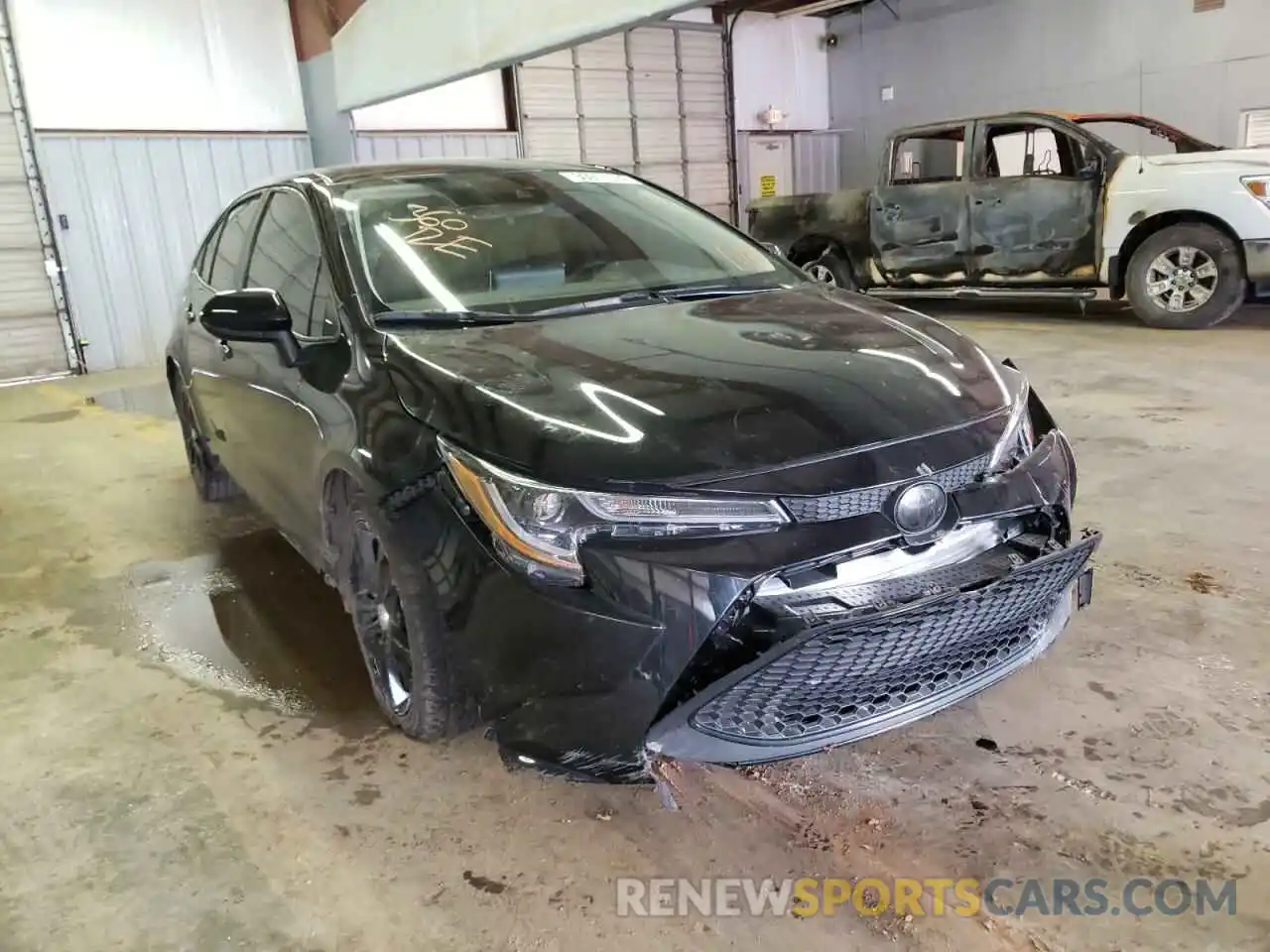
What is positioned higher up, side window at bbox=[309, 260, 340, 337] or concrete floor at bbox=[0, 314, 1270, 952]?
side window at bbox=[309, 260, 340, 337]

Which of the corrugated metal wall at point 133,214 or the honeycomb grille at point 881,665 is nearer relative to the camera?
the honeycomb grille at point 881,665

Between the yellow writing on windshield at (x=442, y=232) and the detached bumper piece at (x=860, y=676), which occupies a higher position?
the yellow writing on windshield at (x=442, y=232)

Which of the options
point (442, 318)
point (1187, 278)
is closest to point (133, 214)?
point (442, 318)

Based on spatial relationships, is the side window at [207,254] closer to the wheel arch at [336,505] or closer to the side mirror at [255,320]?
the side mirror at [255,320]

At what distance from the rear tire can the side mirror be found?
169 cm

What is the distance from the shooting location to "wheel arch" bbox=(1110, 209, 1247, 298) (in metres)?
6.69

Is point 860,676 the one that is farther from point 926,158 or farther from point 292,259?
point 926,158

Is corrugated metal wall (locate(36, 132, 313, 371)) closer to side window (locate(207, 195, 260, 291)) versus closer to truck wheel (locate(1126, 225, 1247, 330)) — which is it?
side window (locate(207, 195, 260, 291))

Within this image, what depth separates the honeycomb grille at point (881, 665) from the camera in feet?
5.22

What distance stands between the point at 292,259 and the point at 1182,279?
6642 millimetres

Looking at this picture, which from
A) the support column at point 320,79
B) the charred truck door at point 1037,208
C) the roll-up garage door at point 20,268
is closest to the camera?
the charred truck door at point 1037,208

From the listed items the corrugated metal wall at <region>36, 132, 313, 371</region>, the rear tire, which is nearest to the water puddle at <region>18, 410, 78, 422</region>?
the corrugated metal wall at <region>36, 132, 313, 371</region>

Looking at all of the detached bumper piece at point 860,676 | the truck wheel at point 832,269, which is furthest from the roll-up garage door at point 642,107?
the detached bumper piece at point 860,676

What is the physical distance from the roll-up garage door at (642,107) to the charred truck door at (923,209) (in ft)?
14.0
